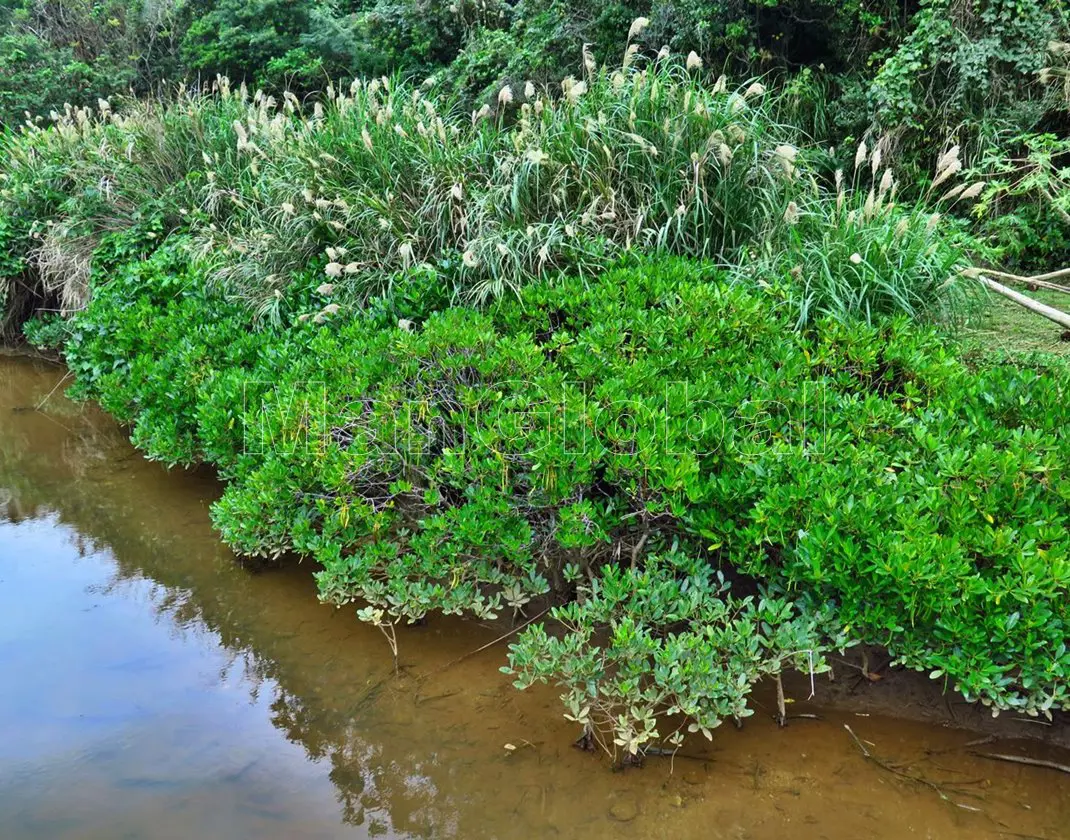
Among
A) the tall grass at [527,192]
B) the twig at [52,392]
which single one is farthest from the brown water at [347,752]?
the twig at [52,392]

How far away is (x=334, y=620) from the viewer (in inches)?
132

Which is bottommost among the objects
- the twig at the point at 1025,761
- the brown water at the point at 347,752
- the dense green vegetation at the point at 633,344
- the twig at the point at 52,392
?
the twig at the point at 52,392

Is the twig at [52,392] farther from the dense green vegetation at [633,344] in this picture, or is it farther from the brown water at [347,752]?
the brown water at [347,752]

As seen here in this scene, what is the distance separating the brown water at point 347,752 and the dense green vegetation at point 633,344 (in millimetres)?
188

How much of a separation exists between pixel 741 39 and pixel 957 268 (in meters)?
4.43

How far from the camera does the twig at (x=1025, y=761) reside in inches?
91.8

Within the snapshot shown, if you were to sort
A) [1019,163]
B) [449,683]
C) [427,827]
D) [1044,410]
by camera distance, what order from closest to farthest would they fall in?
[427,827]
[1044,410]
[449,683]
[1019,163]

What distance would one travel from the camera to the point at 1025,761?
237cm

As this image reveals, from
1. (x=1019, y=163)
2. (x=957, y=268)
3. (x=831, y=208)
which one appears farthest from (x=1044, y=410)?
(x=1019, y=163)

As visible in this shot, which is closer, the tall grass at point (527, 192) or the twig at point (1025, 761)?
the twig at point (1025, 761)

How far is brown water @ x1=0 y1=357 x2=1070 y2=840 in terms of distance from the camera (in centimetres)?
228

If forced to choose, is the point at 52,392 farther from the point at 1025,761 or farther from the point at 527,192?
the point at 1025,761

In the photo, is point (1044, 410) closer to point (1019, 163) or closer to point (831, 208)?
point (831, 208)

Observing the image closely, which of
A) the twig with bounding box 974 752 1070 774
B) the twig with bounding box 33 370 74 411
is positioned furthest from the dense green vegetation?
the twig with bounding box 33 370 74 411
